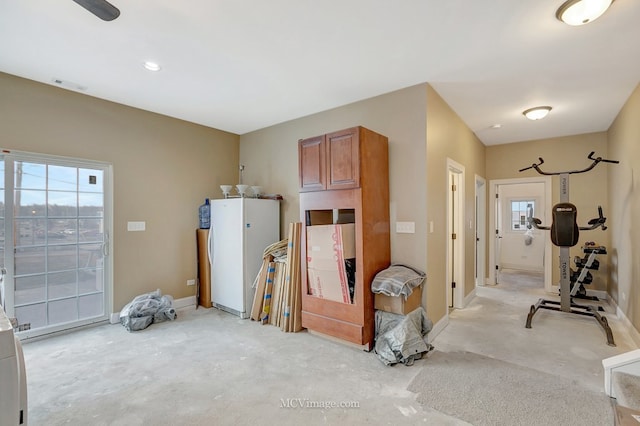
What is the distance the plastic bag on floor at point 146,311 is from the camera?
3.64m

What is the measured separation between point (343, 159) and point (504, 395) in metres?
2.42

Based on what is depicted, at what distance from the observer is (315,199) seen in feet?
11.4

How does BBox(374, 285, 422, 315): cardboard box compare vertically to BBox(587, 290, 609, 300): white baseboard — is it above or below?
above

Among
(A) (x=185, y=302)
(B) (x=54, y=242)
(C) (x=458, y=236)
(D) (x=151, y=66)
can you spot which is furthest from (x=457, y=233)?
(B) (x=54, y=242)

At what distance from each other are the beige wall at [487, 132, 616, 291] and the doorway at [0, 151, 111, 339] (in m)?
6.88

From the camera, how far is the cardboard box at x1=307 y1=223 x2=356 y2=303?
124 inches

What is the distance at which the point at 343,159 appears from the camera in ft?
10.4

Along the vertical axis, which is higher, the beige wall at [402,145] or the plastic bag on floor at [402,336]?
the beige wall at [402,145]

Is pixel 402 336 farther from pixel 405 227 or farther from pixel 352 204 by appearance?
pixel 352 204

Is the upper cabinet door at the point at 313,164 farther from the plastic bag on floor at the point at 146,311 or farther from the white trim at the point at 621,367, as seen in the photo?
the white trim at the point at 621,367

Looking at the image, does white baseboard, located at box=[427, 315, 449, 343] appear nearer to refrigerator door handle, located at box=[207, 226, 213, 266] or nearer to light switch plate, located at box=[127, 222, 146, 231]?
refrigerator door handle, located at box=[207, 226, 213, 266]

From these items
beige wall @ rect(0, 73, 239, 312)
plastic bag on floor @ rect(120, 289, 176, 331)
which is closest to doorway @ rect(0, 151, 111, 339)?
beige wall @ rect(0, 73, 239, 312)

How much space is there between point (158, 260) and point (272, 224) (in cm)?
168

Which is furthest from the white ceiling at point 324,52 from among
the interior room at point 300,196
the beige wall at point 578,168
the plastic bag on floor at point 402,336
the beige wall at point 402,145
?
the plastic bag on floor at point 402,336
